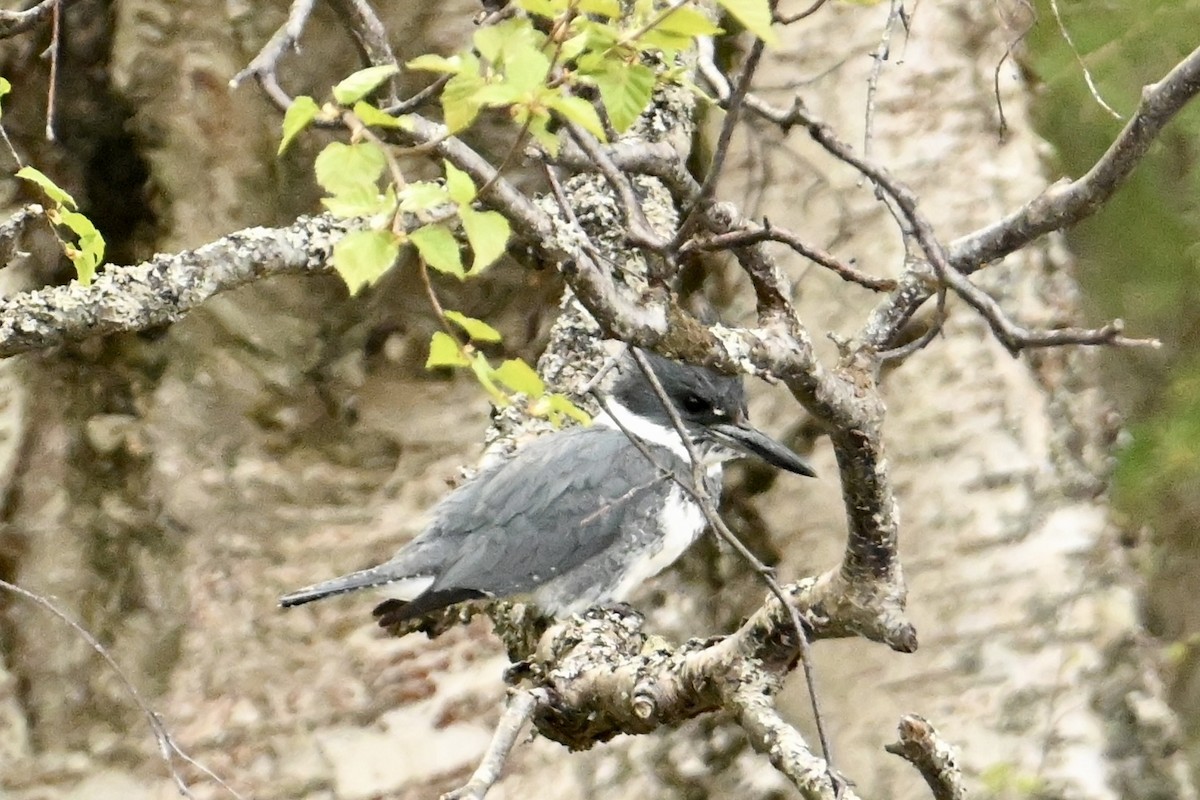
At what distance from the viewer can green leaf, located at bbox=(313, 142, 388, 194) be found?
32.6 inches

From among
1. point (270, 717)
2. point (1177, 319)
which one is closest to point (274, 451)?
point (270, 717)

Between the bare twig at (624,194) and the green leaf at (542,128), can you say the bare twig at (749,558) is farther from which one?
the green leaf at (542,128)

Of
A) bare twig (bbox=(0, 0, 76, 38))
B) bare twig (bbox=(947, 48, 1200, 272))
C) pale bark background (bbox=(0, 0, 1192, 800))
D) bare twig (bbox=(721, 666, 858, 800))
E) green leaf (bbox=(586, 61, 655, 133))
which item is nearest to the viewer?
green leaf (bbox=(586, 61, 655, 133))

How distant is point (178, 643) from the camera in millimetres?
2281

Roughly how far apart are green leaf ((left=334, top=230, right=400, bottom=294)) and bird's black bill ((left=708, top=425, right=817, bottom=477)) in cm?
122

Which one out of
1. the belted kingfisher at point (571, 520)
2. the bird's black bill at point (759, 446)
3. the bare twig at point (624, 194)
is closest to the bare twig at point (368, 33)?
the bare twig at point (624, 194)

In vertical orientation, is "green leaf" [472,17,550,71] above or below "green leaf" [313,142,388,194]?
above

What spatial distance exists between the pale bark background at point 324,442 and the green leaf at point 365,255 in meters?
1.37

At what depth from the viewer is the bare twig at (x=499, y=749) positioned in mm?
1170

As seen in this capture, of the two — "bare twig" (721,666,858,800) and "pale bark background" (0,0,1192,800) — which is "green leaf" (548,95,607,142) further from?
"pale bark background" (0,0,1192,800)

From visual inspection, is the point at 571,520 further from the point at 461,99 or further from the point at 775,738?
the point at 461,99

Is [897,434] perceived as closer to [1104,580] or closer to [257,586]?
[1104,580]

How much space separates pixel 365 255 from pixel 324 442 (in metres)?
1.60

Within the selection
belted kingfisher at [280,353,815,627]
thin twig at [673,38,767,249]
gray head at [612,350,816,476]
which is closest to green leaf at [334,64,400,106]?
thin twig at [673,38,767,249]
